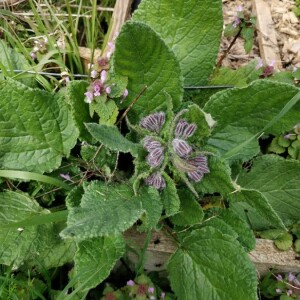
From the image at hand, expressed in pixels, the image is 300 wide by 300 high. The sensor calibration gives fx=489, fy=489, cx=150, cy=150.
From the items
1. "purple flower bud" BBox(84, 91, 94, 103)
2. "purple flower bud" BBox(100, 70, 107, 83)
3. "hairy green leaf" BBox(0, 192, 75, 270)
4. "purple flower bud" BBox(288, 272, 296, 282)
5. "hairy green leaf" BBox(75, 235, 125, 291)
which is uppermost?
"purple flower bud" BBox(100, 70, 107, 83)

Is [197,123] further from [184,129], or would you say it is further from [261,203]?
[261,203]

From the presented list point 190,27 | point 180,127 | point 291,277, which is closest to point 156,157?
point 180,127

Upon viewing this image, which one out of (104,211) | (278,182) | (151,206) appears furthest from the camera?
(278,182)

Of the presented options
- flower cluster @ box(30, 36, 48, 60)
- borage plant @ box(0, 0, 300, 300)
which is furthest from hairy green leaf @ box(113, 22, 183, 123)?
flower cluster @ box(30, 36, 48, 60)

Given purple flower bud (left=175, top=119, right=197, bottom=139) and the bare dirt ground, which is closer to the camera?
purple flower bud (left=175, top=119, right=197, bottom=139)

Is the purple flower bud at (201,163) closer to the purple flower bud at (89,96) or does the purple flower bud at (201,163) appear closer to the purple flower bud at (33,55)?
the purple flower bud at (89,96)

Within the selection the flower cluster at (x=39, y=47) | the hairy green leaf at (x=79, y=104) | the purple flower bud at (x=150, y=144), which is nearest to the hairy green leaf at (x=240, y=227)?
the purple flower bud at (x=150, y=144)

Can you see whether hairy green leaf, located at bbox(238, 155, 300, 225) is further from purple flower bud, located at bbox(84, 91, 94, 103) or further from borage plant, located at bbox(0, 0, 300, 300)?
purple flower bud, located at bbox(84, 91, 94, 103)
